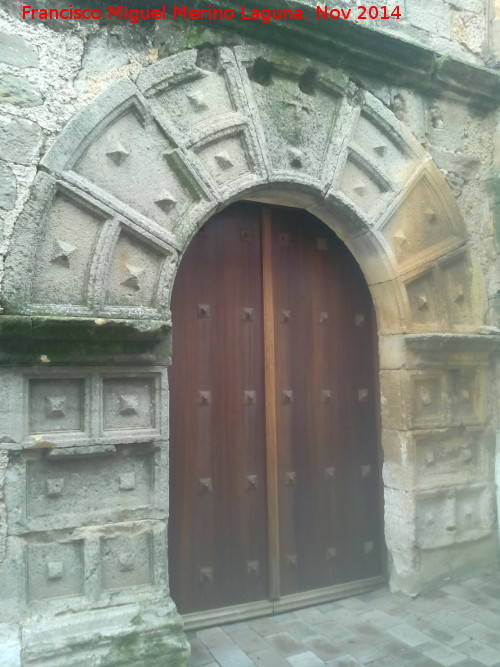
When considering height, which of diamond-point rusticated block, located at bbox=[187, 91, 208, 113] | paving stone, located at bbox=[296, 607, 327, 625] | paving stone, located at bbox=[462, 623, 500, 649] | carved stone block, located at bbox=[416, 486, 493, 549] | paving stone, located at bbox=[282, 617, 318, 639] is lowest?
paving stone, located at bbox=[296, 607, 327, 625]

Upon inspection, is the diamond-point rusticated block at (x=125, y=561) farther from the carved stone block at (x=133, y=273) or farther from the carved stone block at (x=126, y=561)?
the carved stone block at (x=133, y=273)

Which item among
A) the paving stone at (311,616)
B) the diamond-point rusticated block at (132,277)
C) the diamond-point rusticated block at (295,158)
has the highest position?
the diamond-point rusticated block at (295,158)

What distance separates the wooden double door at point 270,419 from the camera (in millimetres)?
2729

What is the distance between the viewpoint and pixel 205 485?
2727 millimetres

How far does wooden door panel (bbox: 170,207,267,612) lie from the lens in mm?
2693

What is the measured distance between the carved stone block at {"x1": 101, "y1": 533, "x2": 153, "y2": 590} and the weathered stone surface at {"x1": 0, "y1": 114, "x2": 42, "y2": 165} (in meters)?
1.53

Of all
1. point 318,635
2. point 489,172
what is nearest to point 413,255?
point 489,172

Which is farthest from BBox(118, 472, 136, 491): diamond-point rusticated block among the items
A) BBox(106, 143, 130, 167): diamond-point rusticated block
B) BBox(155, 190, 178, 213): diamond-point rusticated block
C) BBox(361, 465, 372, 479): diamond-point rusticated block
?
BBox(361, 465, 372, 479): diamond-point rusticated block

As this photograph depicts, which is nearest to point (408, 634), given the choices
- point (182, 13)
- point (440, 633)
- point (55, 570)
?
point (440, 633)

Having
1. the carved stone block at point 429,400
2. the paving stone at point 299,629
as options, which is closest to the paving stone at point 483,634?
the paving stone at point 299,629

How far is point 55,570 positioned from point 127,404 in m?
0.67

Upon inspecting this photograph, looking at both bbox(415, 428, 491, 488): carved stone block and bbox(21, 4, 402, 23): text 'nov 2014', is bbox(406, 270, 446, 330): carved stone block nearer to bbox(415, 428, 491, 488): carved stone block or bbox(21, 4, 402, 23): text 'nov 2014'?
bbox(415, 428, 491, 488): carved stone block

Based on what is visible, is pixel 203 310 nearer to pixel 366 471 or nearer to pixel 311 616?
pixel 366 471

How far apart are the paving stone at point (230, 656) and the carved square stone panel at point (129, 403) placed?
1030 mm
